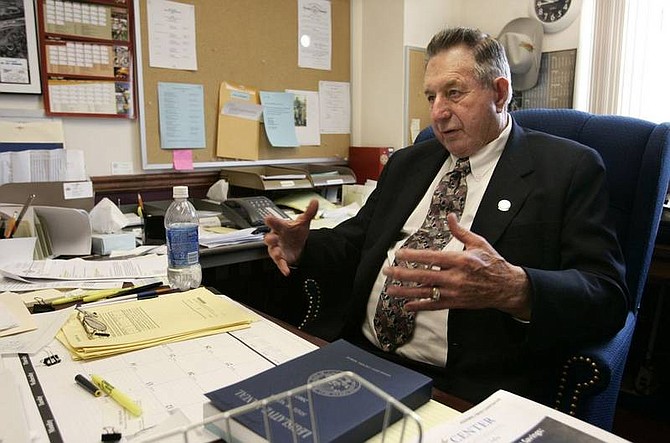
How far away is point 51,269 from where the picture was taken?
1.38 meters

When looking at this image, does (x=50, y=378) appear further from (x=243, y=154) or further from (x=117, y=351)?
(x=243, y=154)

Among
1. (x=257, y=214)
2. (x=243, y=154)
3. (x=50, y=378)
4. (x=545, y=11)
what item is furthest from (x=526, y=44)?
(x=50, y=378)

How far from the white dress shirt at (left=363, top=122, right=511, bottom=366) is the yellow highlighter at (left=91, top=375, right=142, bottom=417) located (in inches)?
27.4

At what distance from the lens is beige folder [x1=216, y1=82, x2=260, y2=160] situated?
2430 mm

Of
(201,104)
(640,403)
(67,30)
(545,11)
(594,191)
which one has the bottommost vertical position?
(640,403)

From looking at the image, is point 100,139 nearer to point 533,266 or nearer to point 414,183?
point 414,183

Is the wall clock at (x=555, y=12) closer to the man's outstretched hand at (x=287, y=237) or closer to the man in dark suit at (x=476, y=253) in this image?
the man in dark suit at (x=476, y=253)

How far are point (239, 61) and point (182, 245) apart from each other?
1467 mm

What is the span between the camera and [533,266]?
115cm

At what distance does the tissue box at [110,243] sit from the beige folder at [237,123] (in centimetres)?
87

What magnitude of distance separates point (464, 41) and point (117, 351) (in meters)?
1.04

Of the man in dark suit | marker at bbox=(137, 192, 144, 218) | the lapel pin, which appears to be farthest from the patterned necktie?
marker at bbox=(137, 192, 144, 218)

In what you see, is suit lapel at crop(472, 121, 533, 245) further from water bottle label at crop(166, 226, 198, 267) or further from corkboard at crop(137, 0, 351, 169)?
corkboard at crop(137, 0, 351, 169)

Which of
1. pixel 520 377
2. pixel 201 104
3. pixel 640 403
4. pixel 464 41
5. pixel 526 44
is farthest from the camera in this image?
pixel 526 44
